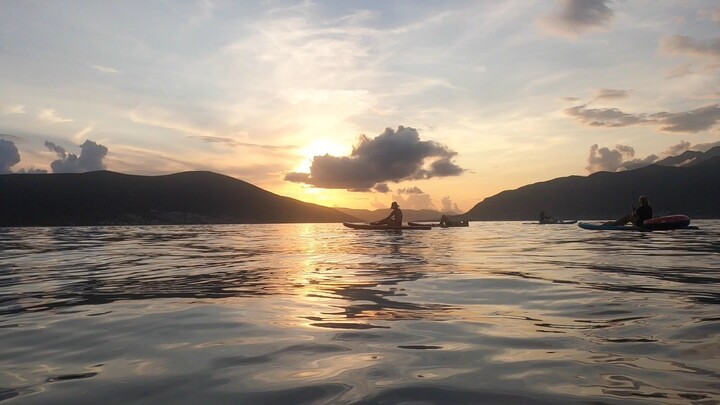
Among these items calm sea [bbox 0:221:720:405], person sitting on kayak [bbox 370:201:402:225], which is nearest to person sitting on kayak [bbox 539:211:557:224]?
person sitting on kayak [bbox 370:201:402:225]

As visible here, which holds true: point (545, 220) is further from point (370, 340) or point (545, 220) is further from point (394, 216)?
point (370, 340)

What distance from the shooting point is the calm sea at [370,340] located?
375 centimetres

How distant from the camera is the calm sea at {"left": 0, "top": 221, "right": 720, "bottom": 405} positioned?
12.3 feet

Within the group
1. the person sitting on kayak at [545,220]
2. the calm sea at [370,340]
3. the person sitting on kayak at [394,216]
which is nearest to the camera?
the calm sea at [370,340]

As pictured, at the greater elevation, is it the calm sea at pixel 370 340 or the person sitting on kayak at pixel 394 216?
the person sitting on kayak at pixel 394 216

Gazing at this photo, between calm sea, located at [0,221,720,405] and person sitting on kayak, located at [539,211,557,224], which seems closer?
calm sea, located at [0,221,720,405]

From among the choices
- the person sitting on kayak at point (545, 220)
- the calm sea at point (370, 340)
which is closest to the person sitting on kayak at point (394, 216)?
the calm sea at point (370, 340)

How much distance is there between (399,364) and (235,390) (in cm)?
160

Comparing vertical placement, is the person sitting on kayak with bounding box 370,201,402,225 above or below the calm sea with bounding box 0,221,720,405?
above

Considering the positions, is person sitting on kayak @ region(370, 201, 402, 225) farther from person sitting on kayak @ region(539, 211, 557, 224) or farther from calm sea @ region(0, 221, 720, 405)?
person sitting on kayak @ region(539, 211, 557, 224)

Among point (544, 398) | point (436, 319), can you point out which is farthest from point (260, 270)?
point (544, 398)

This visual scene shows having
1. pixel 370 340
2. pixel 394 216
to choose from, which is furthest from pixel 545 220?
pixel 370 340

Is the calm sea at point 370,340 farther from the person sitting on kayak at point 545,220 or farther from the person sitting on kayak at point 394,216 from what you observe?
the person sitting on kayak at point 545,220

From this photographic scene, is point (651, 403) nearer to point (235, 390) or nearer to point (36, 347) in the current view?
point (235, 390)
